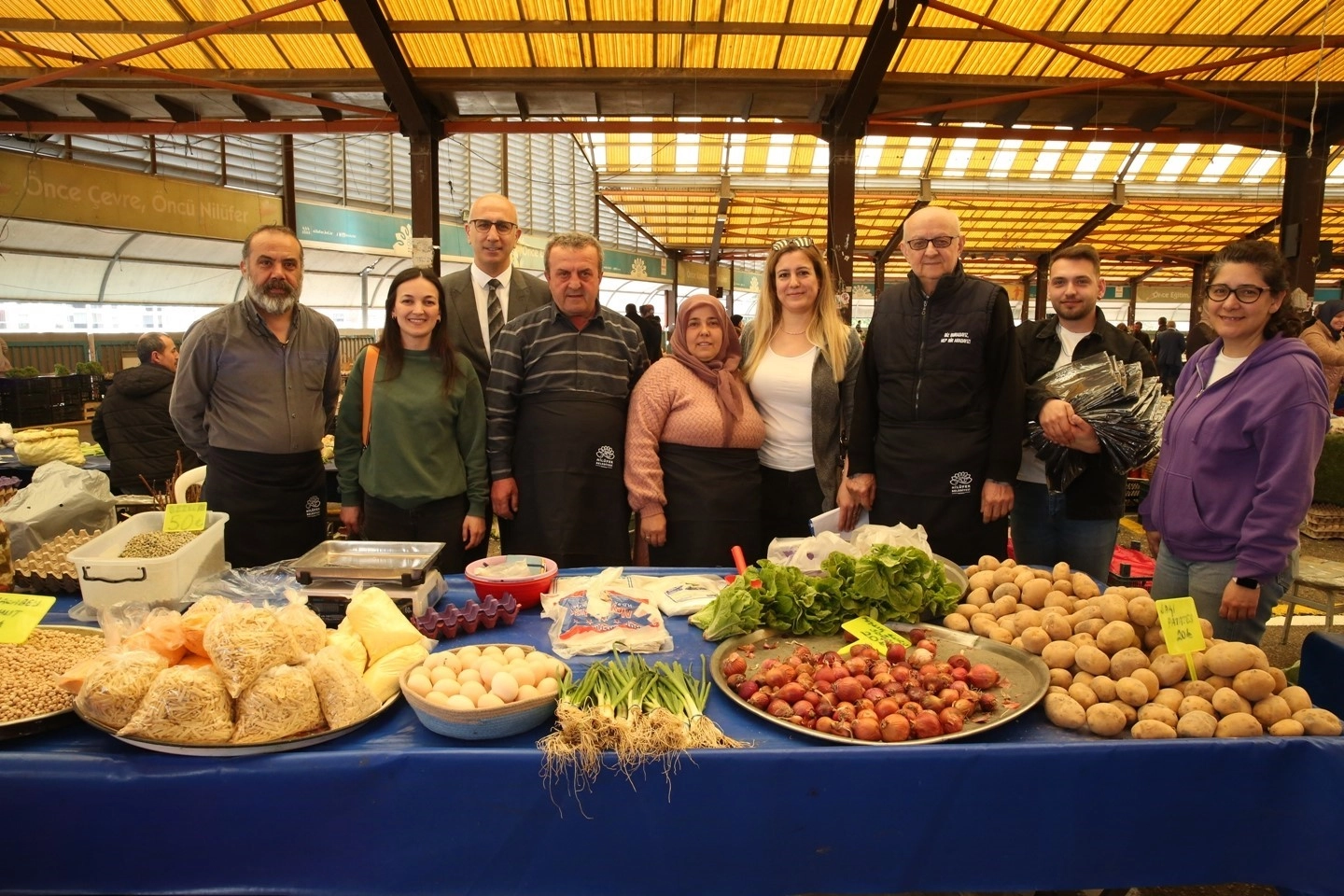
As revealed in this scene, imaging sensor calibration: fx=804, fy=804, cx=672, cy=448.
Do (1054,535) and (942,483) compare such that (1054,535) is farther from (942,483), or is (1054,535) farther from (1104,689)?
(1104,689)

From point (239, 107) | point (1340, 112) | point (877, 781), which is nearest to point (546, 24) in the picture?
point (239, 107)

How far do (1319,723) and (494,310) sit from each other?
2.88 metres

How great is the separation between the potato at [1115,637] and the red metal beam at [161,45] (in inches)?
219

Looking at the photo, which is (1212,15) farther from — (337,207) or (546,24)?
(337,207)

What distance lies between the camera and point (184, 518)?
7.12 feet

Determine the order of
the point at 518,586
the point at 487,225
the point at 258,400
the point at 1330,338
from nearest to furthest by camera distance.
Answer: the point at 518,586
the point at 258,400
the point at 487,225
the point at 1330,338

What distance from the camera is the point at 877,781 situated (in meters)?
1.43

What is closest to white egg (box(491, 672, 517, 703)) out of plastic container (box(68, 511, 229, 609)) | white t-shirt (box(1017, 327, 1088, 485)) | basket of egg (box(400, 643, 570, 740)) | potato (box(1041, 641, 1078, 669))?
Answer: basket of egg (box(400, 643, 570, 740))

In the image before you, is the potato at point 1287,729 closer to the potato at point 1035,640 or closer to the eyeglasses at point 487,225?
the potato at point 1035,640

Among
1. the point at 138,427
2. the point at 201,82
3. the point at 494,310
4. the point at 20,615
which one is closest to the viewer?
the point at 20,615

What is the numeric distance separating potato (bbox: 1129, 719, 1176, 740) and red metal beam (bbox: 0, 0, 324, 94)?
5.74m

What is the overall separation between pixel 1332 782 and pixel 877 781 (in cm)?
83

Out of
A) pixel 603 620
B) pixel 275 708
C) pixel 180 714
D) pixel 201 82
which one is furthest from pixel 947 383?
pixel 201 82

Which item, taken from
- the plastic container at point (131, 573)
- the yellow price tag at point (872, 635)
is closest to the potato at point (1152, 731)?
the yellow price tag at point (872, 635)
